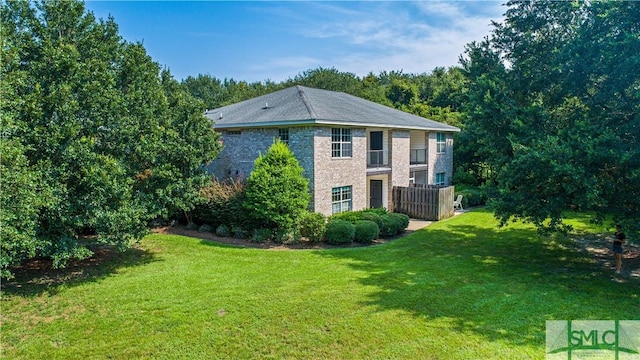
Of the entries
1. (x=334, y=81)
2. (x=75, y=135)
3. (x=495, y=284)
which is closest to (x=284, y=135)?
(x=75, y=135)

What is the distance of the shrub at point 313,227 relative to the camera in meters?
16.3

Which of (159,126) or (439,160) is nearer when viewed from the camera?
(159,126)

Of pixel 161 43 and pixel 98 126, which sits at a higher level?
pixel 161 43

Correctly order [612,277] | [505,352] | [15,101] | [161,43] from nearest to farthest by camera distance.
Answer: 1. [505,352]
2. [15,101]
3. [612,277]
4. [161,43]

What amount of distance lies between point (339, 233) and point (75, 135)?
397 inches

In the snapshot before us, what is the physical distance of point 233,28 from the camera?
18.4 m

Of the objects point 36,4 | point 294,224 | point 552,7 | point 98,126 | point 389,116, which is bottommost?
point 294,224

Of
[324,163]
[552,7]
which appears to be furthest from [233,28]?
[552,7]

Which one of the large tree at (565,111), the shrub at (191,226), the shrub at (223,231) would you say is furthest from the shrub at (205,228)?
the large tree at (565,111)

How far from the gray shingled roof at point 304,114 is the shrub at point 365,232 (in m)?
5.09

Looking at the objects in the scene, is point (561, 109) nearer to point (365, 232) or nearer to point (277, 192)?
point (365, 232)

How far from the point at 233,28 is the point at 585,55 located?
1445 centimetres

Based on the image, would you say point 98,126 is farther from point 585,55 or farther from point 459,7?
point 585,55

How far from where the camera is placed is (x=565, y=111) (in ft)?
46.2
